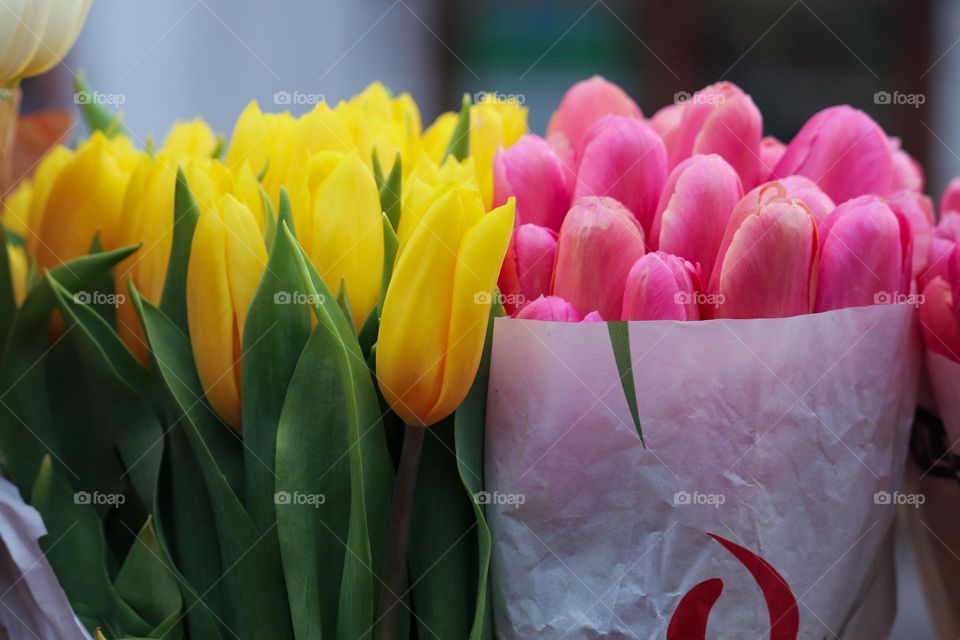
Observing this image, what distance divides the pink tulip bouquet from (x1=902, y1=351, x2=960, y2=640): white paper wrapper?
0.10ft

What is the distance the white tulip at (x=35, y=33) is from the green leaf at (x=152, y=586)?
249 mm

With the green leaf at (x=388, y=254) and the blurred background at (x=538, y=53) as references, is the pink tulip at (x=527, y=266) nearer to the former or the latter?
the green leaf at (x=388, y=254)

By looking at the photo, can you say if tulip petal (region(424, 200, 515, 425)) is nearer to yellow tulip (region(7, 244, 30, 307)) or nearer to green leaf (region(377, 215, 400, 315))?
green leaf (region(377, 215, 400, 315))

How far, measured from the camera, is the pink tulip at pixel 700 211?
1.48ft

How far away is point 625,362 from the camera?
1.37 feet

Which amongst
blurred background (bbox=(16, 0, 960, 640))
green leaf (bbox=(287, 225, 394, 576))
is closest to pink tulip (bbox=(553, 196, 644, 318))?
green leaf (bbox=(287, 225, 394, 576))

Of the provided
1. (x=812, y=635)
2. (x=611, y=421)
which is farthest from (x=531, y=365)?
(x=812, y=635)

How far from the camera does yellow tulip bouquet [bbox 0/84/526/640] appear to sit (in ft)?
1.38

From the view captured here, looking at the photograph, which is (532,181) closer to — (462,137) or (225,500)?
(462,137)

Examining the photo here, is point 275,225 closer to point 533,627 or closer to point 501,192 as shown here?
point 501,192

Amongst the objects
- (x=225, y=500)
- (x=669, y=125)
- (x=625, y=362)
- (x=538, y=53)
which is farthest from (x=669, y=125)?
(x=538, y=53)

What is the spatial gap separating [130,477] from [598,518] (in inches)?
9.9

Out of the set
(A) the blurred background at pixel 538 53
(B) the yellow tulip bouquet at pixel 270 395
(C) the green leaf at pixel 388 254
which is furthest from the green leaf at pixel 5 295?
(A) the blurred background at pixel 538 53

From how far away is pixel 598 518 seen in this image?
1.43 feet
